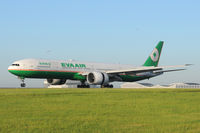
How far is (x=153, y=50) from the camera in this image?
209 feet

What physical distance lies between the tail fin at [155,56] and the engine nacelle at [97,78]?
17.1 m

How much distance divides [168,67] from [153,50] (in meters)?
13.9

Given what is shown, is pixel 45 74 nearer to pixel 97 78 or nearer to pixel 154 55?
pixel 97 78

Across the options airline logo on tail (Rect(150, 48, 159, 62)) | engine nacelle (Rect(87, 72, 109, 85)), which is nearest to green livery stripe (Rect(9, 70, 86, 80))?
engine nacelle (Rect(87, 72, 109, 85))

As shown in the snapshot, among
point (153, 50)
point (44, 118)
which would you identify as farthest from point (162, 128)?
point (153, 50)

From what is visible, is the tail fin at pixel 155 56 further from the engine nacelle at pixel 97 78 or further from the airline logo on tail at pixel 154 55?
the engine nacelle at pixel 97 78

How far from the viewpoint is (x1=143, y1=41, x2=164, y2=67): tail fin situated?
63312 millimetres

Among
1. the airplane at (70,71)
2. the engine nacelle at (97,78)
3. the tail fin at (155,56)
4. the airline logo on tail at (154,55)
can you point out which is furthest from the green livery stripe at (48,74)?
the airline logo on tail at (154,55)

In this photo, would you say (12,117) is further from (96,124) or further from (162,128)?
(162,128)

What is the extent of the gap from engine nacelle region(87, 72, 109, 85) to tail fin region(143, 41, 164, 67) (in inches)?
672

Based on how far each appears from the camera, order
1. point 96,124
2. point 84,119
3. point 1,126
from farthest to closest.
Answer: point 84,119 < point 96,124 < point 1,126

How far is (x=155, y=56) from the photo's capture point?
6381 cm

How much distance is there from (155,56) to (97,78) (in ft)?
67.4

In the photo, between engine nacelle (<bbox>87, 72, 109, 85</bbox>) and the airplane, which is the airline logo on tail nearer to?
the airplane
